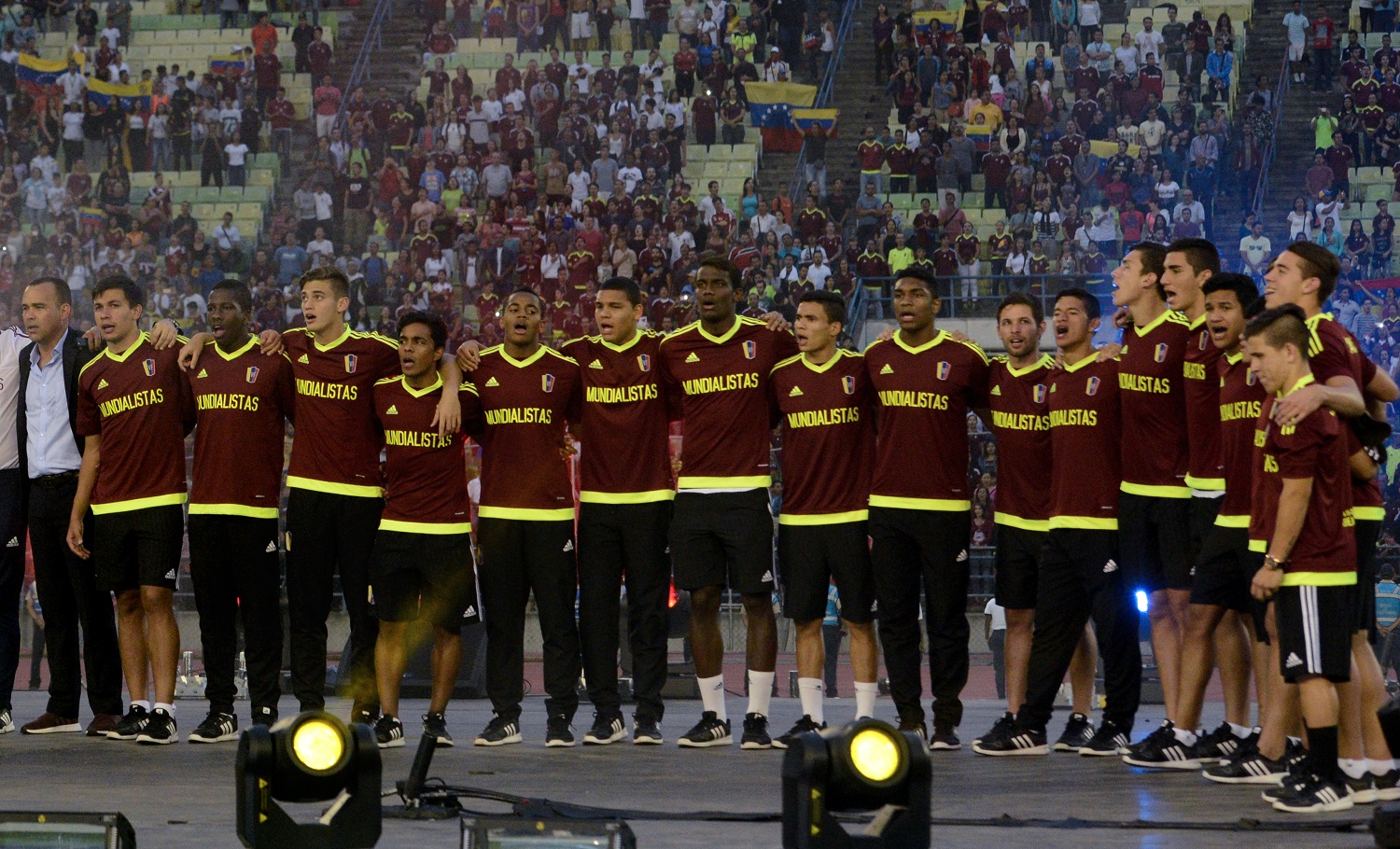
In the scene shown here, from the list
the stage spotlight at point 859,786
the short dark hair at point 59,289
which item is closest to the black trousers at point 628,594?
the short dark hair at point 59,289

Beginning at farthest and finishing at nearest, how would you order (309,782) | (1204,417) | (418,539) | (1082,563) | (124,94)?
(124,94)
(418,539)
(1082,563)
(1204,417)
(309,782)

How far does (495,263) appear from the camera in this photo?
25.8 metres

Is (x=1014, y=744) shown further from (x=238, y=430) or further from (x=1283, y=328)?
(x=238, y=430)

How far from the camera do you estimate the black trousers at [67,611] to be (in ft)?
30.7

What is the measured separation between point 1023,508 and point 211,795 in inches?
162

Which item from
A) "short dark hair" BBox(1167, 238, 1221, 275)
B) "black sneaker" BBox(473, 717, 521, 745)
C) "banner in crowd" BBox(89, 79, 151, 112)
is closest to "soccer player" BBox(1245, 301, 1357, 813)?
"short dark hair" BBox(1167, 238, 1221, 275)

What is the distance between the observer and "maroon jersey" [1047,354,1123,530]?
8.50 meters

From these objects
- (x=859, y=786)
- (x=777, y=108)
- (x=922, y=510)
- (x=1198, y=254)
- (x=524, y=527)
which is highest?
(x=777, y=108)

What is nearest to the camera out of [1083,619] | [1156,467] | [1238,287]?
[1238,287]

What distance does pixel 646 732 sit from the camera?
8992 mm

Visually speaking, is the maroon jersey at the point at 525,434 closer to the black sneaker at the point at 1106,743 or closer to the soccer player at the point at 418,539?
the soccer player at the point at 418,539

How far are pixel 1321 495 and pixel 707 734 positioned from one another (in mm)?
3470

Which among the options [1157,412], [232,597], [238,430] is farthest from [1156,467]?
[232,597]

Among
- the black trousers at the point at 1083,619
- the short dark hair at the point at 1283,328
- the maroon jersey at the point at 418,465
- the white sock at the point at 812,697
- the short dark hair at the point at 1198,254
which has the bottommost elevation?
the white sock at the point at 812,697
